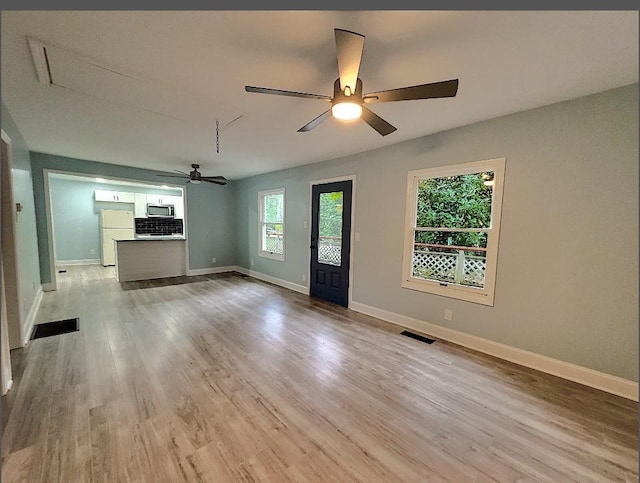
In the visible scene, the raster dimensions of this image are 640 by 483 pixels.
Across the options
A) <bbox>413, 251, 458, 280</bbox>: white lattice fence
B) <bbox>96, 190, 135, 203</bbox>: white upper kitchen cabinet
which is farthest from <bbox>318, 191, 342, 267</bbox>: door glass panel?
<bbox>96, 190, 135, 203</bbox>: white upper kitchen cabinet

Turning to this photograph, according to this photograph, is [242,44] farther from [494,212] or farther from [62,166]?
[62,166]

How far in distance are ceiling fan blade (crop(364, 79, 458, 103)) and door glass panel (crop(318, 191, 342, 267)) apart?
251 centimetres

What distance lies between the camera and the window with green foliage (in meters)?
5.55

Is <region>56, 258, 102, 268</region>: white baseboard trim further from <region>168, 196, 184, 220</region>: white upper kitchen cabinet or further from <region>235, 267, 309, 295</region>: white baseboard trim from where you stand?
<region>235, 267, 309, 295</region>: white baseboard trim

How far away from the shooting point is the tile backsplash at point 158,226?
6.72 meters

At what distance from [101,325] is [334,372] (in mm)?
2978

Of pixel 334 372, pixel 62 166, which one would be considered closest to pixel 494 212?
pixel 334 372

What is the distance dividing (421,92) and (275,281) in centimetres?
469

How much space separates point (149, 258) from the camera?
5812 millimetres

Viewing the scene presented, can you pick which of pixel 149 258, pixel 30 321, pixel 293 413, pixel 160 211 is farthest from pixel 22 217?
pixel 160 211

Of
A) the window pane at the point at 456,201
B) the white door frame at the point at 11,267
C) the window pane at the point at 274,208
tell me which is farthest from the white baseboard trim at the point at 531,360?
the white door frame at the point at 11,267

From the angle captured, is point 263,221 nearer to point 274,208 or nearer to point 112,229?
point 274,208

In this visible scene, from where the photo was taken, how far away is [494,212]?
270 centimetres

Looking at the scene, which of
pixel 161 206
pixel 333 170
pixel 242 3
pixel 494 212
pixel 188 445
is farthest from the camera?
pixel 161 206
